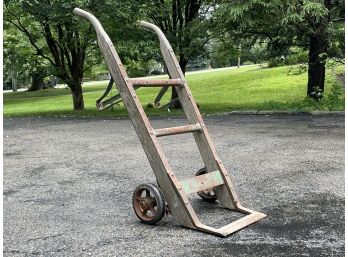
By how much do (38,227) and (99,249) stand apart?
797mm

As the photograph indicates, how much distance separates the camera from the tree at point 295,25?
1034 centimetres

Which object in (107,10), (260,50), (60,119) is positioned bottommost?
(60,119)

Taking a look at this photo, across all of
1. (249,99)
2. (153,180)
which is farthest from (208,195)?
(249,99)

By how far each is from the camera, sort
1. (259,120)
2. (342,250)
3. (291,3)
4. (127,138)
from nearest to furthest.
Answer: (342,250) → (127,138) → (291,3) → (259,120)

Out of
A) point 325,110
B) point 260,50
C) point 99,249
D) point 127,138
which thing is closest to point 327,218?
point 99,249

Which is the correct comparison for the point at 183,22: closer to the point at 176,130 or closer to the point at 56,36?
the point at 56,36

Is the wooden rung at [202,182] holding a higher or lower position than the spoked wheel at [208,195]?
higher

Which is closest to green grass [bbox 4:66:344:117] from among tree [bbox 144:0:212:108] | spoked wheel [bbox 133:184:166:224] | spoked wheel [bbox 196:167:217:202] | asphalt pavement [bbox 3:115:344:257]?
tree [bbox 144:0:212:108]

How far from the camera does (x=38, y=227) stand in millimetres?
3887

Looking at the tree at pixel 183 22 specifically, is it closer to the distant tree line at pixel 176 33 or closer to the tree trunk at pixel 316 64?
the distant tree line at pixel 176 33

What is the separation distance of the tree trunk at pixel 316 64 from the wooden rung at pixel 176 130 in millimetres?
9252

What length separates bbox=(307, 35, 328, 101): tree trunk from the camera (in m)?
13.0

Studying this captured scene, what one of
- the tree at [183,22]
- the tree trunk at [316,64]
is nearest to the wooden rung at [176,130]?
the tree at [183,22]

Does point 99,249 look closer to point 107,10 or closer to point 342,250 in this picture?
point 342,250
